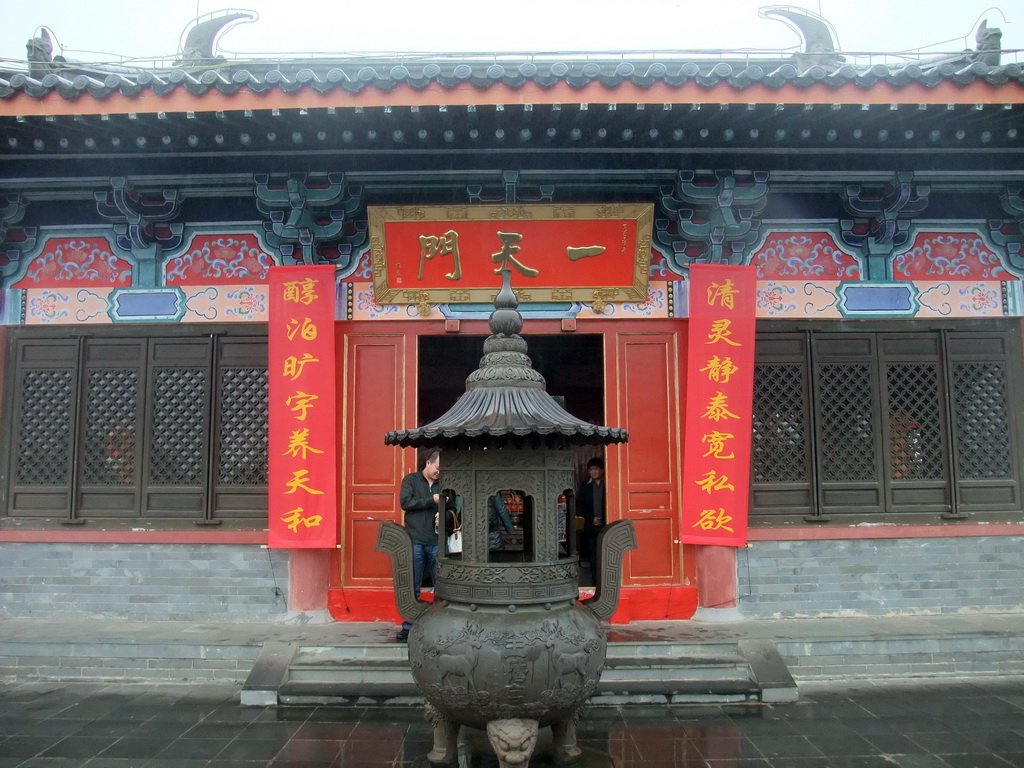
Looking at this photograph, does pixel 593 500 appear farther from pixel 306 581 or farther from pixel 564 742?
pixel 564 742

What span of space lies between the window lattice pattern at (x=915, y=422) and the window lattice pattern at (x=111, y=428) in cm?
697

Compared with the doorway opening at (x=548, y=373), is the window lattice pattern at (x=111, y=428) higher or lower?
lower

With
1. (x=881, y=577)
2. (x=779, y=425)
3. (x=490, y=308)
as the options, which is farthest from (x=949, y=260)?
(x=490, y=308)

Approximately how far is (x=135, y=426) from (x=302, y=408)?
1.67 metres

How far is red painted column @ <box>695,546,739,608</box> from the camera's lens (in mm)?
6465

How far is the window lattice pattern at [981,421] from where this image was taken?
6.77 meters

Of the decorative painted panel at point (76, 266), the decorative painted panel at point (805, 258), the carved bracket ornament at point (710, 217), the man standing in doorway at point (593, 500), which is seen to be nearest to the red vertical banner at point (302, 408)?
the decorative painted panel at point (76, 266)

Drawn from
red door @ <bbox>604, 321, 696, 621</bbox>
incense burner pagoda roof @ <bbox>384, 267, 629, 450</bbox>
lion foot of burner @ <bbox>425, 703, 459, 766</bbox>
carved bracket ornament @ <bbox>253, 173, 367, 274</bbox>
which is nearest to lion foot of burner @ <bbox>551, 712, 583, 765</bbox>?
lion foot of burner @ <bbox>425, 703, 459, 766</bbox>

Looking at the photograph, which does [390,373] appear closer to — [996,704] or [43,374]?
[43,374]

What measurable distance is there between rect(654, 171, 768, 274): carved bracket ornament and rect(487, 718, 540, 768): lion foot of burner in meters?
4.36

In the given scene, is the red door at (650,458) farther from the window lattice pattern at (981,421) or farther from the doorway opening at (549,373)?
the doorway opening at (549,373)

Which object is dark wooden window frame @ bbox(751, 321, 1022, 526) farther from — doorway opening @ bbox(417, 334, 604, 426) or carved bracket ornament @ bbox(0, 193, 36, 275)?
carved bracket ornament @ bbox(0, 193, 36, 275)

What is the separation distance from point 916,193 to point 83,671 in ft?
26.4

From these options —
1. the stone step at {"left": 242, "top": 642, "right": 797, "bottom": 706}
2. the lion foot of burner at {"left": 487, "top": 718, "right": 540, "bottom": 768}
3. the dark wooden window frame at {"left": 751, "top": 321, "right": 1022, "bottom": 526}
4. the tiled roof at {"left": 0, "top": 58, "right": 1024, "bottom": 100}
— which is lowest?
the stone step at {"left": 242, "top": 642, "right": 797, "bottom": 706}
